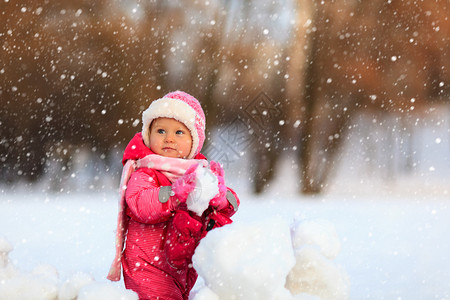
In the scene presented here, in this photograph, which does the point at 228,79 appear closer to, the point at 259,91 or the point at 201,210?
the point at 259,91

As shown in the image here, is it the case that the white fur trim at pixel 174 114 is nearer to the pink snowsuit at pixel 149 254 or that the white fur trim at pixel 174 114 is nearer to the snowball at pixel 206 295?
the pink snowsuit at pixel 149 254

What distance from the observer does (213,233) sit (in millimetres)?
1046

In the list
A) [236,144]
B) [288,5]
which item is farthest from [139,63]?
[288,5]

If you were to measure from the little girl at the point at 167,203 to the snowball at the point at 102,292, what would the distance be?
5.5 inches

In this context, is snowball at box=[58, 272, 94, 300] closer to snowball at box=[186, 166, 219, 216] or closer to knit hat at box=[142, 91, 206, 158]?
snowball at box=[186, 166, 219, 216]

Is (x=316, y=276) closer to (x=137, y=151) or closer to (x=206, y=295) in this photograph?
(x=206, y=295)

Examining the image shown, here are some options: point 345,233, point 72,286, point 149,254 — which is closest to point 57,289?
point 72,286

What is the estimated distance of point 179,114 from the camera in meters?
1.33

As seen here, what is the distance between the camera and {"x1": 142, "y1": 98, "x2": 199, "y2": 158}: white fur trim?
4.35 feet

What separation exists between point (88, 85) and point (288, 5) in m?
1.80

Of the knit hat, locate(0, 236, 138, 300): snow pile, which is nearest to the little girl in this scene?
the knit hat

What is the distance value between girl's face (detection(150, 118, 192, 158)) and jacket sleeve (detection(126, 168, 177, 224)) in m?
0.07

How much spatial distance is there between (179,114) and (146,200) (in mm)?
252

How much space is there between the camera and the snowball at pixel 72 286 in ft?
3.69
